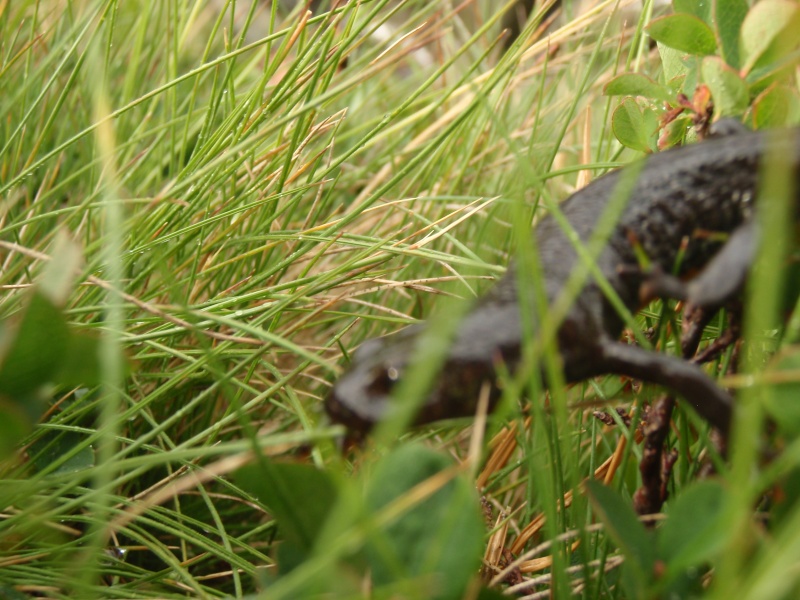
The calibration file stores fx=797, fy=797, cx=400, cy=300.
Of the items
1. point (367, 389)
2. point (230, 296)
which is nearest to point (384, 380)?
point (367, 389)

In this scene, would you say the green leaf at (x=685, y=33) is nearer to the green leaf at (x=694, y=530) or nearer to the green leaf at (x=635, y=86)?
the green leaf at (x=635, y=86)

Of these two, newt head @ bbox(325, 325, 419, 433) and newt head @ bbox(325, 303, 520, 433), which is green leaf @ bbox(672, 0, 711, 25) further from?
newt head @ bbox(325, 325, 419, 433)

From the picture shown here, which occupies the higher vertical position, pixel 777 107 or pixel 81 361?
pixel 81 361

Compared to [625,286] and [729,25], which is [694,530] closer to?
[625,286]

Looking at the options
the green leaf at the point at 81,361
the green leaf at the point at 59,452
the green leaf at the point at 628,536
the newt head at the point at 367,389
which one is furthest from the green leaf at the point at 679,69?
the green leaf at the point at 59,452

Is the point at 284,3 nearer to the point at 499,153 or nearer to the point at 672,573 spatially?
the point at 499,153

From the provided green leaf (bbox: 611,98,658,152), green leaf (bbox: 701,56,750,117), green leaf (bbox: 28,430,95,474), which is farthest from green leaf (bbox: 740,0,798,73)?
green leaf (bbox: 28,430,95,474)
